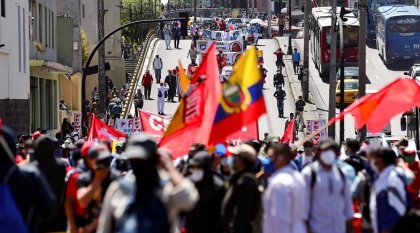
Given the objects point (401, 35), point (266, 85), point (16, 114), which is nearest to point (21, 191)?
point (16, 114)

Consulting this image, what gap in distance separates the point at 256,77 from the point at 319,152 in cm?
173

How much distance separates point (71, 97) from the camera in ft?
195

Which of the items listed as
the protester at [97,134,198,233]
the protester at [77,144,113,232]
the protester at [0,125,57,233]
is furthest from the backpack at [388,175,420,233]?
the protester at [97,134,198,233]

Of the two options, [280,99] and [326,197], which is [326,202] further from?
[280,99]

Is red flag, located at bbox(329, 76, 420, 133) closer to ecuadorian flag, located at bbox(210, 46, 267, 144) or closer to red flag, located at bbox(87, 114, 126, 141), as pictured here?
ecuadorian flag, located at bbox(210, 46, 267, 144)

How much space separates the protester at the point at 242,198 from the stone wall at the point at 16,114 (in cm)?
2579

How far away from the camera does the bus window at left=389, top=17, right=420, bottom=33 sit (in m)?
69.9

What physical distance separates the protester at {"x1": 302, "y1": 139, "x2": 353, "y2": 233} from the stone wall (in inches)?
1012

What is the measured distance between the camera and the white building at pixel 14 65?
38.6 metres

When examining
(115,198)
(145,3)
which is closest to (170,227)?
(115,198)

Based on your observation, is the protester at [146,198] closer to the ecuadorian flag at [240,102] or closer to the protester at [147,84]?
the ecuadorian flag at [240,102]

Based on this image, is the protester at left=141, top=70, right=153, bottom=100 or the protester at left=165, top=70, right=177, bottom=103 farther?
the protester at left=141, top=70, right=153, bottom=100

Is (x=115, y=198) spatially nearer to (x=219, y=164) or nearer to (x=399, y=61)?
(x=219, y=164)

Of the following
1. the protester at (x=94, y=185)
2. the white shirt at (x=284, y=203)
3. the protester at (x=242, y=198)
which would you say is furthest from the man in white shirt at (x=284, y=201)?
the protester at (x=94, y=185)
